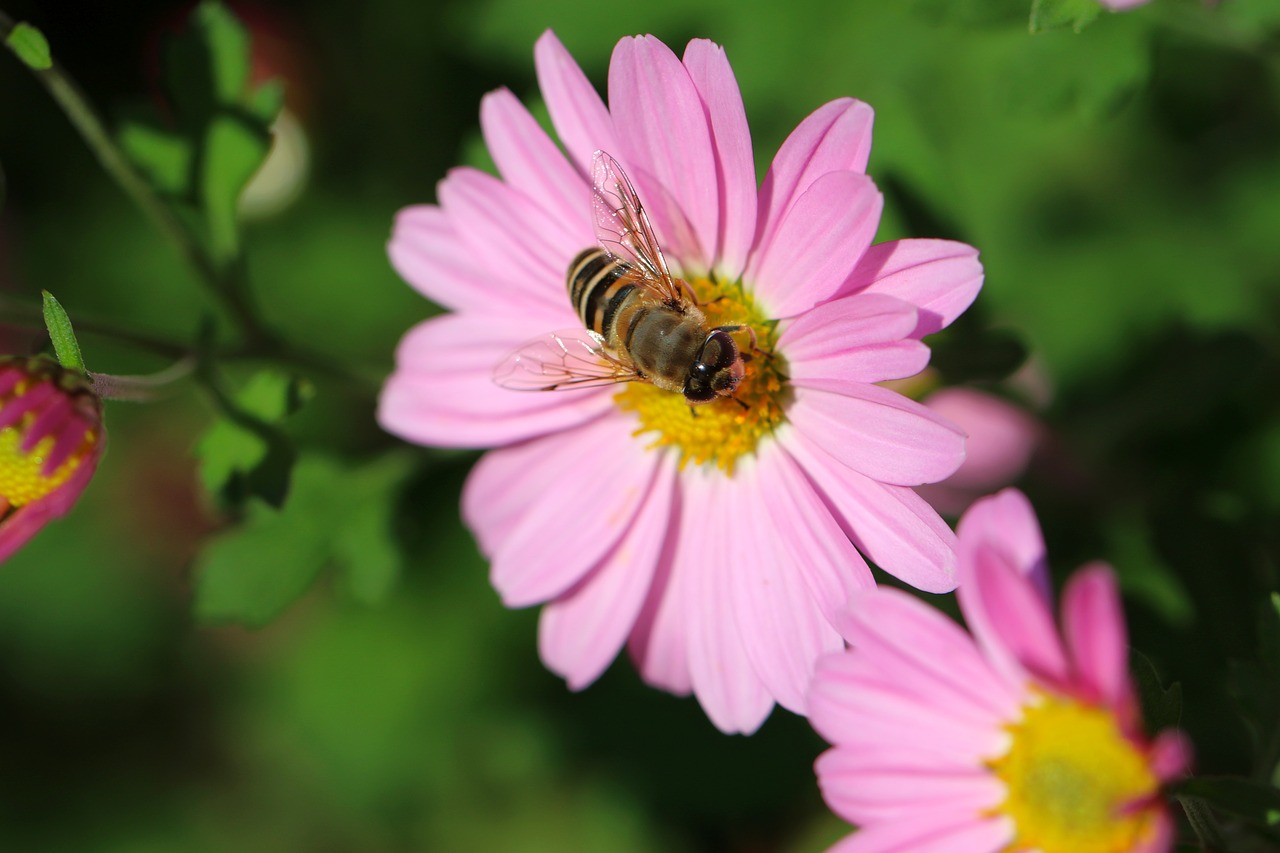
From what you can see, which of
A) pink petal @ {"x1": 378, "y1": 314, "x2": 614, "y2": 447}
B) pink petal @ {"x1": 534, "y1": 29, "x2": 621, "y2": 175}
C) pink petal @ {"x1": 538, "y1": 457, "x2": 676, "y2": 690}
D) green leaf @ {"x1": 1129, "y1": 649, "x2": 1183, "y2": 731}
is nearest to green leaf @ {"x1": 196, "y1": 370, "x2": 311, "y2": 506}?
pink petal @ {"x1": 378, "y1": 314, "x2": 614, "y2": 447}

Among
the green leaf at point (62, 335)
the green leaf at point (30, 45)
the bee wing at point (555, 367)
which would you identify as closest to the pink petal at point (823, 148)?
the bee wing at point (555, 367)

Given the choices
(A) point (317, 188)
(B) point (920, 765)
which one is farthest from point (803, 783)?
(A) point (317, 188)

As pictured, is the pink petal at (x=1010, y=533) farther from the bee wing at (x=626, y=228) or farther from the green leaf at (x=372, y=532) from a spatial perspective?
the green leaf at (x=372, y=532)

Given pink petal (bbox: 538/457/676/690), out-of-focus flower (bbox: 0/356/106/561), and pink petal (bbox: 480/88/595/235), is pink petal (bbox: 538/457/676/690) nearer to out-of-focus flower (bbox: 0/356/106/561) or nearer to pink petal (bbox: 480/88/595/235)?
pink petal (bbox: 480/88/595/235)

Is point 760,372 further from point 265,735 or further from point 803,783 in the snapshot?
point 265,735

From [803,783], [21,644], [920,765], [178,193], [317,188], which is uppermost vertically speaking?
[178,193]

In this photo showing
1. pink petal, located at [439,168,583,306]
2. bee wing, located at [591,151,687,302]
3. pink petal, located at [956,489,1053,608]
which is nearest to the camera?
pink petal, located at [956,489,1053,608]

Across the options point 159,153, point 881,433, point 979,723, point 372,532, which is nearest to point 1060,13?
point 881,433
